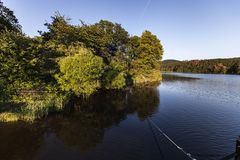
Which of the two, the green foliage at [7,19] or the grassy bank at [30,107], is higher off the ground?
the green foliage at [7,19]

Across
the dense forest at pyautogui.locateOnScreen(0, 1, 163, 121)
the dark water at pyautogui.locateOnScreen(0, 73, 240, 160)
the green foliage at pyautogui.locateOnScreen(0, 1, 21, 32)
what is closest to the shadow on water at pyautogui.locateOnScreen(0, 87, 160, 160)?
the dark water at pyautogui.locateOnScreen(0, 73, 240, 160)

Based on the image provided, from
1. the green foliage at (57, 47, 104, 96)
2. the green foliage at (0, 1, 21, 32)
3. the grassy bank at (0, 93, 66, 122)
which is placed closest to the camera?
the grassy bank at (0, 93, 66, 122)

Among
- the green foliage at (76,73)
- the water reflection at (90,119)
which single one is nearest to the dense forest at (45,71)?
the green foliage at (76,73)

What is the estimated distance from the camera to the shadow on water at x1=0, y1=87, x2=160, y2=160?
1529 cm

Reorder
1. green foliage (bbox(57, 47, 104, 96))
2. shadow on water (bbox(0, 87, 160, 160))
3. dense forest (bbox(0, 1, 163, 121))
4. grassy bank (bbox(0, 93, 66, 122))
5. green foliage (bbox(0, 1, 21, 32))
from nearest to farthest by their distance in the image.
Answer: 1. shadow on water (bbox(0, 87, 160, 160))
2. grassy bank (bbox(0, 93, 66, 122))
3. dense forest (bbox(0, 1, 163, 121))
4. green foliage (bbox(57, 47, 104, 96))
5. green foliage (bbox(0, 1, 21, 32))

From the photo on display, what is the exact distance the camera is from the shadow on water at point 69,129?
1529 centimetres

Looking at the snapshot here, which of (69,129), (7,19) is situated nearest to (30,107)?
(69,129)

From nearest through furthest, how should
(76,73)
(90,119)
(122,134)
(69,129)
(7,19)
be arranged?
(122,134), (69,129), (90,119), (76,73), (7,19)

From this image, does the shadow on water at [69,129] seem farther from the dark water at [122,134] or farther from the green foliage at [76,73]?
the green foliage at [76,73]

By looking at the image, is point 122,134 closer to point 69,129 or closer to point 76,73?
point 69,129

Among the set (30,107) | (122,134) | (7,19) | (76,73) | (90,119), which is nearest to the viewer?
(122,134)

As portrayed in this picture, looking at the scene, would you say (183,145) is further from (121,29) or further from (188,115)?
(121,29)

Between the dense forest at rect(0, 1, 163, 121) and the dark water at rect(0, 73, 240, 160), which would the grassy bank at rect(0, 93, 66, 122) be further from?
the dark water at rect(0, 73, 240, 160)

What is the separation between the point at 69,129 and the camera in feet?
64.2
